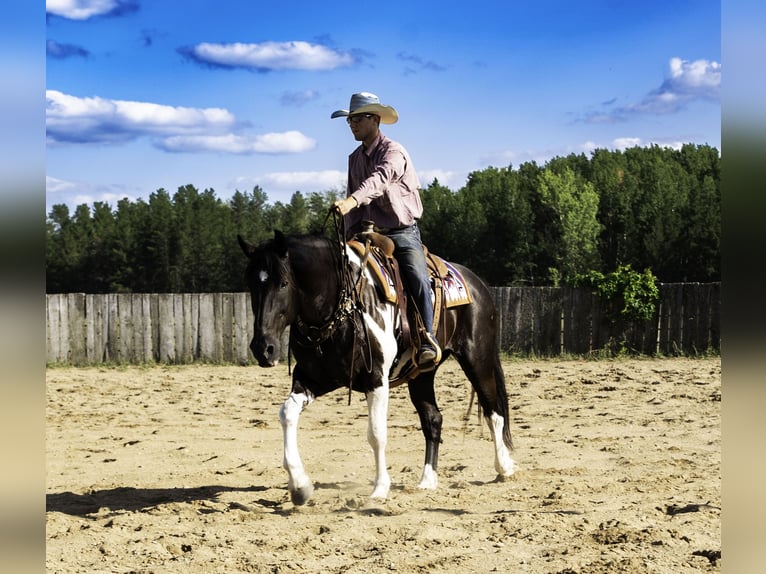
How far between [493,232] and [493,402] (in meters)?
45.4

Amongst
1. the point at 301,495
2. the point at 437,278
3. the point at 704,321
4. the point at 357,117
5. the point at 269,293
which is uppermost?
the point at 357,117

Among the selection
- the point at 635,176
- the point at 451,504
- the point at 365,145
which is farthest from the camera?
the point at 635,176

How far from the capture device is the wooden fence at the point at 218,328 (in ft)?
64.0

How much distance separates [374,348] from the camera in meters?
6.35

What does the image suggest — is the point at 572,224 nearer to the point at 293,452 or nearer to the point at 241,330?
the point at 241,330

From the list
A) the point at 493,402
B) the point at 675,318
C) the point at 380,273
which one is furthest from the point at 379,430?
the point at 675,318

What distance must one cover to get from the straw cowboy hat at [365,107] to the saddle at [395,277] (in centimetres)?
96

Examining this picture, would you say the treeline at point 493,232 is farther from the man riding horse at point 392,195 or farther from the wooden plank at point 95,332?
the man riding horse at point 392,195

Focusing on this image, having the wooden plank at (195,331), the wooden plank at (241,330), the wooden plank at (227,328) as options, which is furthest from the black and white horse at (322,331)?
the wooden plank at (195,331)

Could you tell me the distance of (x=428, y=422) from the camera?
23.4 ft

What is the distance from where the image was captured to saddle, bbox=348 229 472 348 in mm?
6539

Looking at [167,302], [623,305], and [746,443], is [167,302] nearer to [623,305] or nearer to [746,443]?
[623,305]

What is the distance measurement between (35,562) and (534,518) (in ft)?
15.6

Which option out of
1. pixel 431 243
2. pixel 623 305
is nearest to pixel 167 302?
pixel 623 305
